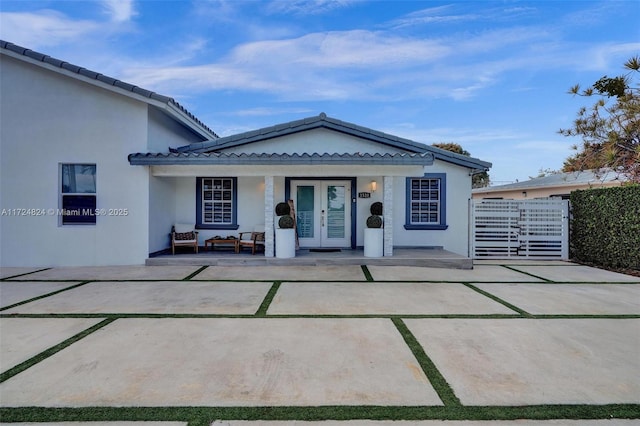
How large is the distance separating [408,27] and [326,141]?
665 centimetres

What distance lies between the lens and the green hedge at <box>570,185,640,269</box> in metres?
8.65

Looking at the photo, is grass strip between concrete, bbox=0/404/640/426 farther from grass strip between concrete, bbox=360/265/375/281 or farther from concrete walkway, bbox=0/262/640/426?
grass strip between concrete, bbox=360/265/375/281

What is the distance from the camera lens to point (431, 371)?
3.25m

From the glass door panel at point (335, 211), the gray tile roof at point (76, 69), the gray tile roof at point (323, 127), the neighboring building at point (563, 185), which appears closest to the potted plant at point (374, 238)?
the glass door panel at point (335, 211)

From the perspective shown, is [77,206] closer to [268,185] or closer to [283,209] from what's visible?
[268,185]

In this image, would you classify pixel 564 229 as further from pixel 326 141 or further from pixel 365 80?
pixel 365 80

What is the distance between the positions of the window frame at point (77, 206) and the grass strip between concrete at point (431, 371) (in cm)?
872

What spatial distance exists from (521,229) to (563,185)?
522 cm

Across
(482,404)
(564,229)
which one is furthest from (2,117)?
(564,229)

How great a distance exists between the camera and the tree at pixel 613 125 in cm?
1007

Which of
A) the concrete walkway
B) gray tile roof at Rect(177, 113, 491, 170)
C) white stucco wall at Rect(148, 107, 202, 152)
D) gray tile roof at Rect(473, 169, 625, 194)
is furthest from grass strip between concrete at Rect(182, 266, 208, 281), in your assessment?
gray tile roof at Rect(473, 169, 625, 194)

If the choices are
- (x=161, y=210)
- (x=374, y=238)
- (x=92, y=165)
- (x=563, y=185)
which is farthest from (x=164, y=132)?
(x=563, y=185)

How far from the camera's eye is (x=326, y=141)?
10.8 metres

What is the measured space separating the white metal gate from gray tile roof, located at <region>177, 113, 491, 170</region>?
155 centimetres
